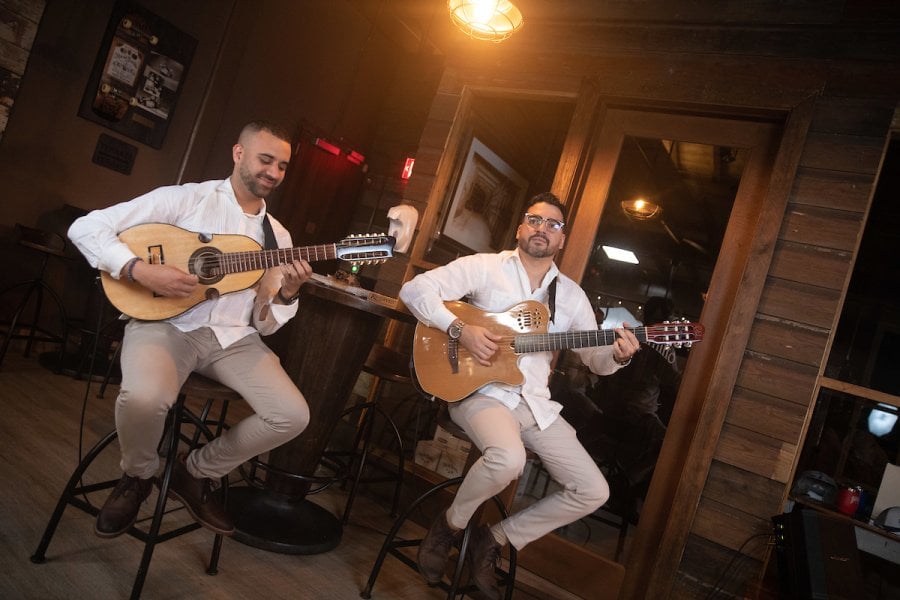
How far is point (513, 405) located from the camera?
8.17ft

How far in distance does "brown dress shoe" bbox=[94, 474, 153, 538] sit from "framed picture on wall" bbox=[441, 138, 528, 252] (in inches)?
108

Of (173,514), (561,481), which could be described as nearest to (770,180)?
(561,481)

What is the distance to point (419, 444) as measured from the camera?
12.4ft

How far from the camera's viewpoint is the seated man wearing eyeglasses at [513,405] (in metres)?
2.27

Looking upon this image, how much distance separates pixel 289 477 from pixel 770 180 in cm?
287

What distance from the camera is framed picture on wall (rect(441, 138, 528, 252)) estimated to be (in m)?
4.33

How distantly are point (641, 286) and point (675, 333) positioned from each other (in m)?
1.05

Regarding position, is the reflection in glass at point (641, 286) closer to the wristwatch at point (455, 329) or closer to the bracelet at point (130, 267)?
the wristwatch at point (455, 329)

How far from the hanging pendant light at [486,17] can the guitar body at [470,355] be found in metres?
1.89

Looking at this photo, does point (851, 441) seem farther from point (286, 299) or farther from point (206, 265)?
point (206, 265)

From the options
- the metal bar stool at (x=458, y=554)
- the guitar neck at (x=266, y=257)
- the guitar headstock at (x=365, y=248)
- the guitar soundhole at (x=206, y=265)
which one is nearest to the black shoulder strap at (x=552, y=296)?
the metal bar stool at (x=458, y=554)

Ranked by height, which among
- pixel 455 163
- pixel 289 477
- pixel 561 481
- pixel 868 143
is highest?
pixel 868 143

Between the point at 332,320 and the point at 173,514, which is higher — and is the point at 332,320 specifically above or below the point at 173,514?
above

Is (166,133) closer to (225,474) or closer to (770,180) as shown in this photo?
(225,474)
